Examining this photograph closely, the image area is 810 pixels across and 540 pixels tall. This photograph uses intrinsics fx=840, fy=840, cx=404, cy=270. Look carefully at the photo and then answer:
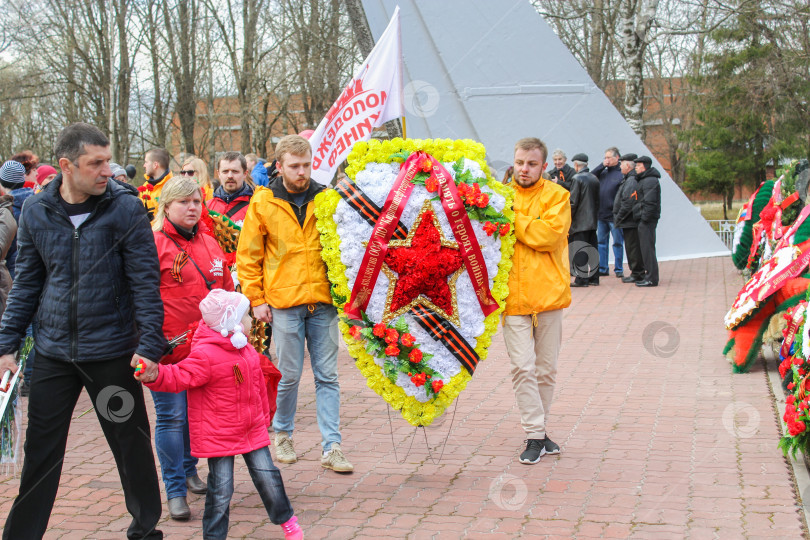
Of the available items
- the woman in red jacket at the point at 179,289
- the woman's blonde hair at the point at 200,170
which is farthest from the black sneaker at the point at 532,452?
the woman's blonde hair at the point at 200,170

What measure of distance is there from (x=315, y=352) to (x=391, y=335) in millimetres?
593

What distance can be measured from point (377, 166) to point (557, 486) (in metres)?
2.17

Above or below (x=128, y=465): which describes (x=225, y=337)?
above

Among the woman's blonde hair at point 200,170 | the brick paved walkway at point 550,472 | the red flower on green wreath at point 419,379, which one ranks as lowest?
the brick paved walkway at point 550,472

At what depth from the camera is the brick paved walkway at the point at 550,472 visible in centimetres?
436

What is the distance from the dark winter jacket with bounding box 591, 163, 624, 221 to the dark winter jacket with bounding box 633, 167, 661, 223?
35.7 inches

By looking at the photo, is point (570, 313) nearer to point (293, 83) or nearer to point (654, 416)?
point (654, 416)

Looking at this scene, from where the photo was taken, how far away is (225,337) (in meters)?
4.18

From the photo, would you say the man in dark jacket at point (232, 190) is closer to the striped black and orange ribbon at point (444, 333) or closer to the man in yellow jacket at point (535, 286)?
the striped black and orange ribbon at point (444, 333)

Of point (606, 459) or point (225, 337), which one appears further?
point (606, 459)

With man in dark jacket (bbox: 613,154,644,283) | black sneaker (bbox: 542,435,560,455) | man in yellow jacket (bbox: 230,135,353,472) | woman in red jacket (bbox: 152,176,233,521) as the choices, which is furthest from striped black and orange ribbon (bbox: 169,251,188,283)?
man in dark jacket (bbox: 613,154,644,283)

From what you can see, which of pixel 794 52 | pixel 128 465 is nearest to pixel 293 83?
pixel 794 52

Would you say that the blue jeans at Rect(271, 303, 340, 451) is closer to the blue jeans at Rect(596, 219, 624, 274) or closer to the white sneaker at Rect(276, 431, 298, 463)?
the white sneaker at Rect(276, 431, 298, 463)

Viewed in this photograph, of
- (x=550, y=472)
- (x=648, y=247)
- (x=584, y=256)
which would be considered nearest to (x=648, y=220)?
(x=648, y=247)
